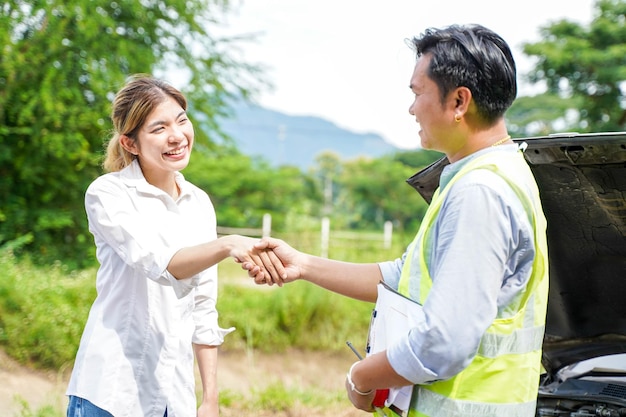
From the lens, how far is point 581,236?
2.95 m

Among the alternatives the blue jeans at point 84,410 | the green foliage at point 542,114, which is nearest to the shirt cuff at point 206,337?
the blue jeans at point 84,410

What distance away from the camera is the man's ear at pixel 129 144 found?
270 centimetres

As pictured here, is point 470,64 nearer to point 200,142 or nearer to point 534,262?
point 534,262

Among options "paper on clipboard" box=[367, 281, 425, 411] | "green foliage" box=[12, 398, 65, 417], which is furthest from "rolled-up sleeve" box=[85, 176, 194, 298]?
"green foliage" box=[12, 398, 65, 417]

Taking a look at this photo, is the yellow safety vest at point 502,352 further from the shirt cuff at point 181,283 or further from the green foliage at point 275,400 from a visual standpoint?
the green foliage at point 275,400

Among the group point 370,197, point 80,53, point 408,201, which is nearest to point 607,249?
point 80,53

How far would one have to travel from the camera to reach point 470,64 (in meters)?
1.83

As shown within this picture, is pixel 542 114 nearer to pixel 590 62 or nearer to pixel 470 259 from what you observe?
pixel 590 62

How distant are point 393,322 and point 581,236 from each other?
4.40 feet

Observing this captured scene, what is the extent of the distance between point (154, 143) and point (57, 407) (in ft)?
11.8

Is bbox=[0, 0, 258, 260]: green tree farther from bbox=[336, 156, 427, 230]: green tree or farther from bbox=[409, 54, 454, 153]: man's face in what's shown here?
bbox=[336, 156, 427, 230]: green tree

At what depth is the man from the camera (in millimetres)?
1707

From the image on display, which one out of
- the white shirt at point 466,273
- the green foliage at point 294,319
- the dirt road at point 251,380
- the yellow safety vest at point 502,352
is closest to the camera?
the white shirt at point 466,273

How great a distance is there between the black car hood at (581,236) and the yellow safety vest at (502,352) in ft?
2.27
